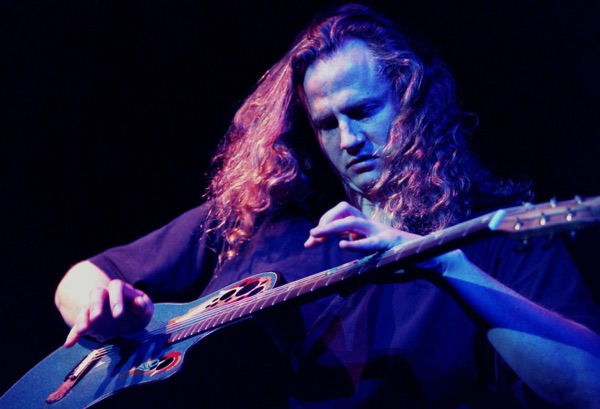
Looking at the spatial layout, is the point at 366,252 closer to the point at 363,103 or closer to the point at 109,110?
the point at 363,103

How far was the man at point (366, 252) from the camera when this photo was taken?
4.09 feet

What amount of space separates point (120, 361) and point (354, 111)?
1099 mm

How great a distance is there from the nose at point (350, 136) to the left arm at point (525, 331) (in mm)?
618

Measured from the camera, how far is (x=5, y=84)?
2.46 m

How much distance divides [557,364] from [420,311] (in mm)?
417

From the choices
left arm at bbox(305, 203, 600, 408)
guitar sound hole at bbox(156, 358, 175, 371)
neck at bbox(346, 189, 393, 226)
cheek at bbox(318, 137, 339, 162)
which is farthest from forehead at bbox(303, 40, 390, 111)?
guitar sound hole at bbox(156, 358, 175, 371)

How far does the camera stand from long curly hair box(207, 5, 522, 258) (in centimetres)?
184

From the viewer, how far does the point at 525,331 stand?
121 cm

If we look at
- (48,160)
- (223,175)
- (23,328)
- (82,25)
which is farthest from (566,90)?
(23,328)

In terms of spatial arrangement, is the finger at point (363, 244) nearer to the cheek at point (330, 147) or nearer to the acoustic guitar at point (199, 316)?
the acoustic guitar at point (199, 316)

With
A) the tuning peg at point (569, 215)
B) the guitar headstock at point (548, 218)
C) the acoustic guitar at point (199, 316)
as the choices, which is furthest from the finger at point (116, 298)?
the tuning peg at point (569, 215)

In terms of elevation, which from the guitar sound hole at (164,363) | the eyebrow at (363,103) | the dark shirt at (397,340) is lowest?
the dark shirt at (397,340)

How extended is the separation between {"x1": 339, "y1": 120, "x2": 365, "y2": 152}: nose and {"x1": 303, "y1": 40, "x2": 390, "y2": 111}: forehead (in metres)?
0.09

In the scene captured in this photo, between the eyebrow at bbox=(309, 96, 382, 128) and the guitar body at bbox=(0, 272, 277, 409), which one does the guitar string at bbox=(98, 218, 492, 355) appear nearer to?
the guitar body at bbox=(0, 272, 277, 409)
